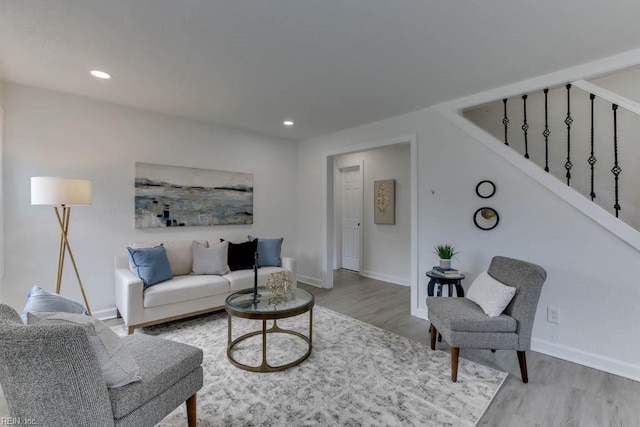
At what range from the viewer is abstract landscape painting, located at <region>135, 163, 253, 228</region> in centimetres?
357

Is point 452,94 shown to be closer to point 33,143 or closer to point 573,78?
point 573,78

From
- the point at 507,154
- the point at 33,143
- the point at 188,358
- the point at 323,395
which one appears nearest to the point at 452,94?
the point at 507,154

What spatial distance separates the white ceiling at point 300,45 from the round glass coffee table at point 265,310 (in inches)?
79.3

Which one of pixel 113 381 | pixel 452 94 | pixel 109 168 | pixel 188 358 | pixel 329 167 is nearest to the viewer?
pixel 113 381

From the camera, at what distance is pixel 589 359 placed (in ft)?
7.91

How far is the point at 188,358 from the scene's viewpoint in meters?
1.56

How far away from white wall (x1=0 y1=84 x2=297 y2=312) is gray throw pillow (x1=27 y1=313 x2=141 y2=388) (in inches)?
92.1

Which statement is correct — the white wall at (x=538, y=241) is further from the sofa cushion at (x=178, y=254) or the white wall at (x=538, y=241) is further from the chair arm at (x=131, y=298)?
the chair arm at (x=131, y=298)

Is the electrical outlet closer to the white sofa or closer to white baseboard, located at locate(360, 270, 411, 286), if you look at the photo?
white baseboard, located at locate(360, 270, 411, 286)

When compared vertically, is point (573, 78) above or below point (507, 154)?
above

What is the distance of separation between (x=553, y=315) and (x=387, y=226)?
9.41 ft

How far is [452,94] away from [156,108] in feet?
11.2

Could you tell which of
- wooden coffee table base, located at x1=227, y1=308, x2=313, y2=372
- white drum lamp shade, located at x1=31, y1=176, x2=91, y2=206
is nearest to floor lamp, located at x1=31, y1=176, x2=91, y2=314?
white drum lamp shade, located at x1=31, y1=176, x2=91, y2=206

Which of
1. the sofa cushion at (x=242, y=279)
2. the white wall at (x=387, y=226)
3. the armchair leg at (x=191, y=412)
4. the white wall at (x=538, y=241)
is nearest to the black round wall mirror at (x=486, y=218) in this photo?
the white wall at (x=538, y=241)
